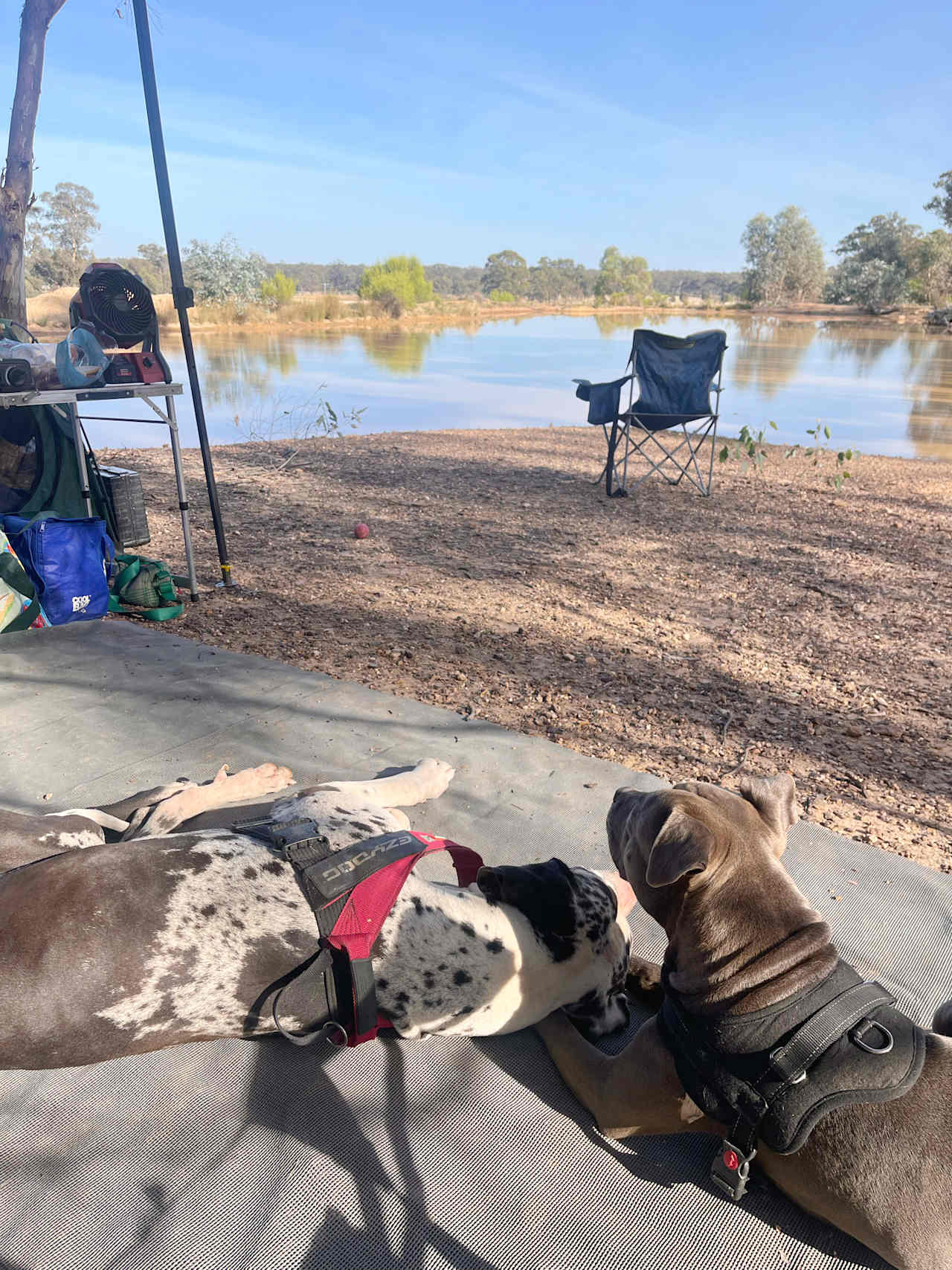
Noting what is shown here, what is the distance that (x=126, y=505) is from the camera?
5875mm

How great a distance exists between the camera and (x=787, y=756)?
3631 millimetres

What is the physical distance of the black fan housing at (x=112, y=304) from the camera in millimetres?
4977

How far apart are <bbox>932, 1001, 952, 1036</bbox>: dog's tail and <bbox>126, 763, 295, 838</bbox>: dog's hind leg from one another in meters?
2.11

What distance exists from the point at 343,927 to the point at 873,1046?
107cm

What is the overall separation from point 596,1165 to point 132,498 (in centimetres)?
549

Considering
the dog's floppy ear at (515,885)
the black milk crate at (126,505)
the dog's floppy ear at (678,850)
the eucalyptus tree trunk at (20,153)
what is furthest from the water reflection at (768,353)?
the dog's floppy ear at (678,850)

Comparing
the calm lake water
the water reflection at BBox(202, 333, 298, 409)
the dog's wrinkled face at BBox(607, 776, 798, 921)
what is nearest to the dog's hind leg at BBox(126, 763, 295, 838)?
the dog's wrinkled face at BBox(607, 776, 798, 921)

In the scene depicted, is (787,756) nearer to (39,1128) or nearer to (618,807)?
(618,807)

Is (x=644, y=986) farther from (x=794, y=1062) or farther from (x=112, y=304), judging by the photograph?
(x=112, y=304)

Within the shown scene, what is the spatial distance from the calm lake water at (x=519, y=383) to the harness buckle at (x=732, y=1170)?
483 inches

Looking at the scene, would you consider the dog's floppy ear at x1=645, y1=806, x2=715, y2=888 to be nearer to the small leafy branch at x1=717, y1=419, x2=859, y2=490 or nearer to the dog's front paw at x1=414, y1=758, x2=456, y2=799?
the dog's front paw at x1=414, y1=758, x2=456, y2=799

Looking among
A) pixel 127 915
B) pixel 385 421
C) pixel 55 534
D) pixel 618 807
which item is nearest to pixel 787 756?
pixel 618 807

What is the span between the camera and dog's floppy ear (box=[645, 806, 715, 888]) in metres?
1.54

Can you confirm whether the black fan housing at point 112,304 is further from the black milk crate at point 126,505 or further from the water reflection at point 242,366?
the water reflection at point 242,366
